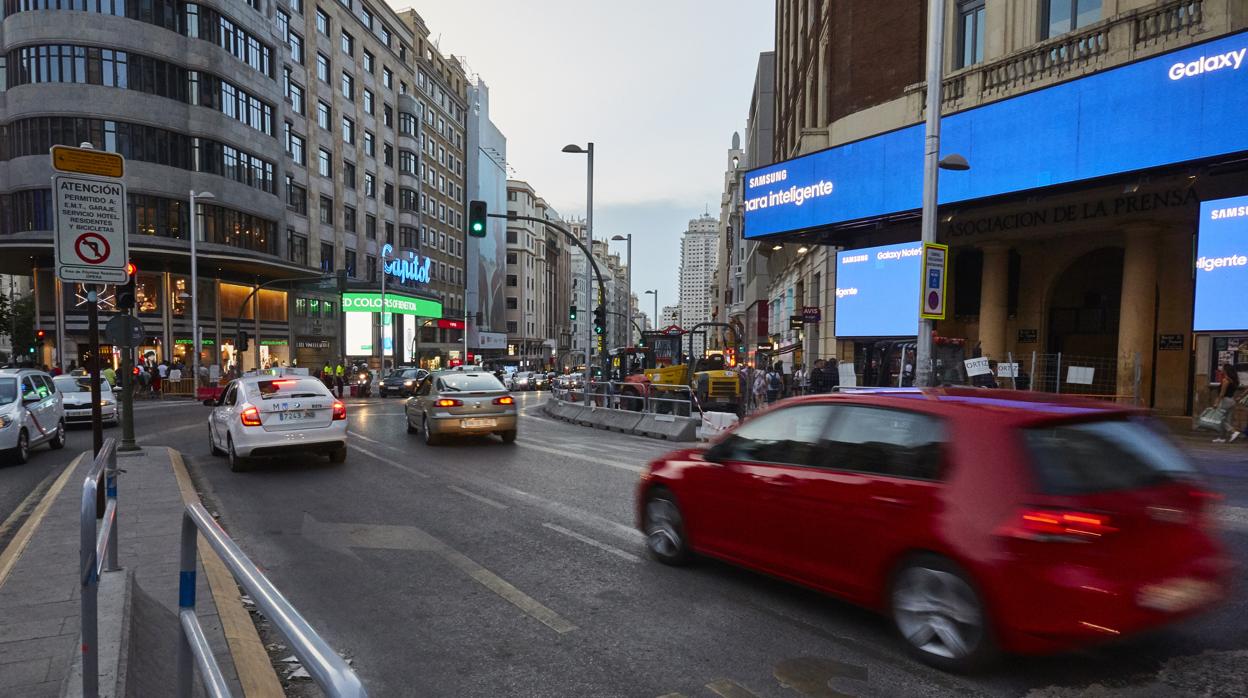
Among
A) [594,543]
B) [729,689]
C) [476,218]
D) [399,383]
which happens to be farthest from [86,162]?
[399,383]

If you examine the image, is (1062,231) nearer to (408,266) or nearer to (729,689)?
(729,689)

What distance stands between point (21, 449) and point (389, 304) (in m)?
46.0

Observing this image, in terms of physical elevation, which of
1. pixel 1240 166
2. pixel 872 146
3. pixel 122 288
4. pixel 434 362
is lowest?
pixel 434 362

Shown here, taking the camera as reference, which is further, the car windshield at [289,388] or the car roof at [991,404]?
the car windshield at [289,388]

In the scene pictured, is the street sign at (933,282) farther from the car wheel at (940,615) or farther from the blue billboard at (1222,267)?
the car wheel at (940,615)

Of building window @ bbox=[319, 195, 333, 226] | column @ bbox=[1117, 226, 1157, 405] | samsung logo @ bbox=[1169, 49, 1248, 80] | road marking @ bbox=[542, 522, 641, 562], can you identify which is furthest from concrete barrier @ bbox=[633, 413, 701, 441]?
building window @ bbox=[319, 195, 333, 226]

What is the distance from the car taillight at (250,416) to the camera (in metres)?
10.7

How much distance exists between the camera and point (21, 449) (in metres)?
12.0

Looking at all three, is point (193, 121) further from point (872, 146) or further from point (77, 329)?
point (872, 146)

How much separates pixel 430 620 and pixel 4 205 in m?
43.6

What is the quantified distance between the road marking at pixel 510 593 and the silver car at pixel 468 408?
7.79 m

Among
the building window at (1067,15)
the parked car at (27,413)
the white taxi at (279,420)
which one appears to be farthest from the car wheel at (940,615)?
the building window at (1067,15)

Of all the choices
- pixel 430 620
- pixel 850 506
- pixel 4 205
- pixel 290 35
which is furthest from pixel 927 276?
pixel 290 35

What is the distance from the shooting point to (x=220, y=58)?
3800 centimetres
